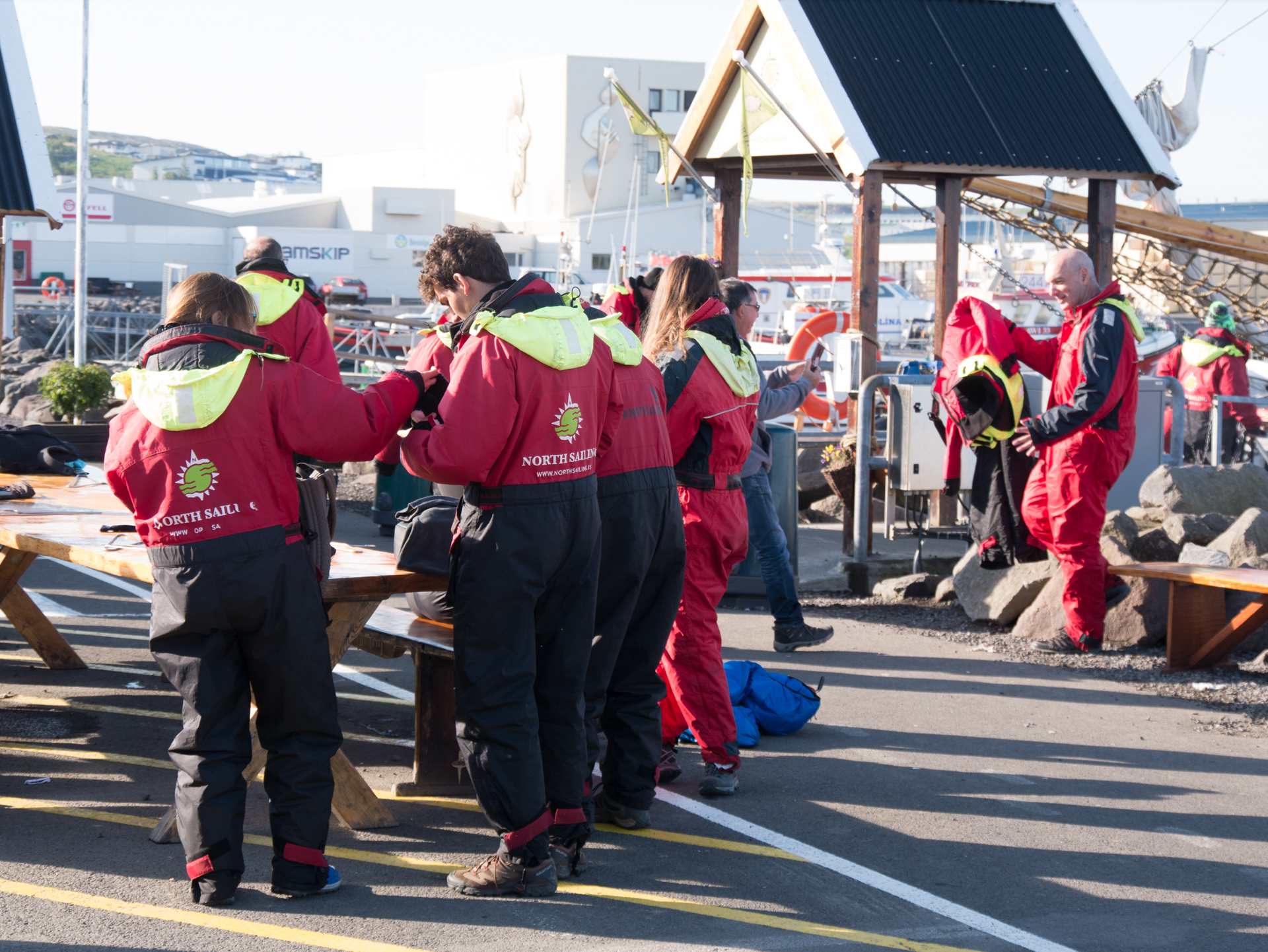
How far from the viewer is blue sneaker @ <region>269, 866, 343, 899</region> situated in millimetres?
4242

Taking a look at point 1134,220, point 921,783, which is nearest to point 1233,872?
point 921,783

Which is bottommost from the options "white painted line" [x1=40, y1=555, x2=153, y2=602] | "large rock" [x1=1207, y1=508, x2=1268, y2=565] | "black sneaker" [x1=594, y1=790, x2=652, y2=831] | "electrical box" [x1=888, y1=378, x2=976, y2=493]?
"black sneaker" [x1=594, y1=790, x2=652, y2=831]

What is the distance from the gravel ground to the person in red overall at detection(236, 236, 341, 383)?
164 inches

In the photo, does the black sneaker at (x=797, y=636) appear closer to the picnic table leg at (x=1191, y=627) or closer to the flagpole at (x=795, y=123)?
the picnic table leg at (x=1191, y=627)

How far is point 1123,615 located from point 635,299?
3.73m

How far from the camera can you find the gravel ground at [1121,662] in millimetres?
6914

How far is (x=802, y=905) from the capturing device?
14.3 feet

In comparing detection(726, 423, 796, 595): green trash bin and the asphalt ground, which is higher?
detection(726, 423, 796, 595): green trash bin

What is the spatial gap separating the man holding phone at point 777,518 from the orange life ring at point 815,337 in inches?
227

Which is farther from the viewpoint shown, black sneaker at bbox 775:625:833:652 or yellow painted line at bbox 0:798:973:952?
black sneaker at bbox 775:625:833:652

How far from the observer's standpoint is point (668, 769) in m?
5.61

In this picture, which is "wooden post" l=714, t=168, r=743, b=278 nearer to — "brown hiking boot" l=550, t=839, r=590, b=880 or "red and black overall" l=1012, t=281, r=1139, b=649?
"red and black overall" l=1012, t=281, r=1139, b=649

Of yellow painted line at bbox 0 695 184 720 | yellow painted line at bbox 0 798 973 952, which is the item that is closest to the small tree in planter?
yellow painted line at bbox 0 695 184 720

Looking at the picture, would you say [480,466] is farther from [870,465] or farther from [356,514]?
[356,514]
